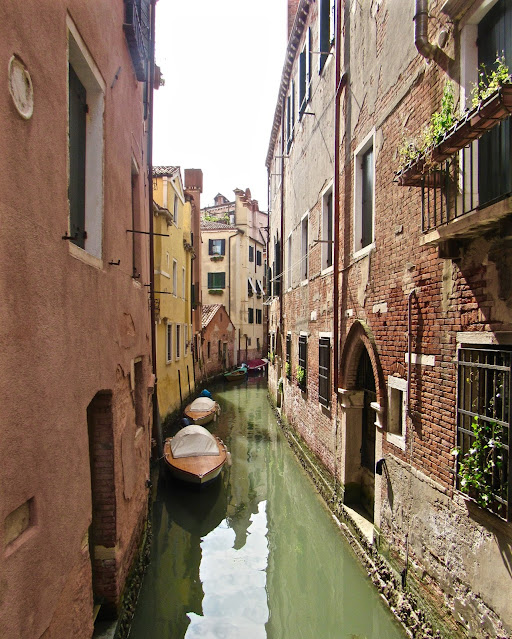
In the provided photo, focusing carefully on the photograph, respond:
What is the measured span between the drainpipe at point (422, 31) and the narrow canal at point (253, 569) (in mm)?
5393

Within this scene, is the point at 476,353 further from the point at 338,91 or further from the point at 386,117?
the point at 338,91

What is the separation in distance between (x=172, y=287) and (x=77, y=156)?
11.3m

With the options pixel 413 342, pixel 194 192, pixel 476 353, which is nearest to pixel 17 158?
pixel 476 353

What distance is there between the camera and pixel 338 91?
24.8ft

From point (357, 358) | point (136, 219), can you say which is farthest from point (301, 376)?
point (136, 219)

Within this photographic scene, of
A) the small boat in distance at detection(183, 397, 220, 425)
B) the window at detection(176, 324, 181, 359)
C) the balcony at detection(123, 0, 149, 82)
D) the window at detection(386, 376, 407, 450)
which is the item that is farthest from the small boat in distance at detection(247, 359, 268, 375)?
the balcony at detection(123, 0, 149, 82)

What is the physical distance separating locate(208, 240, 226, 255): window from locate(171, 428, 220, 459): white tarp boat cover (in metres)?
23.2

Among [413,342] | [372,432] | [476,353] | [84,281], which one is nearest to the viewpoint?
[84,281]

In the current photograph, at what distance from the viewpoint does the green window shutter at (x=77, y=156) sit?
A: 3.67 metres

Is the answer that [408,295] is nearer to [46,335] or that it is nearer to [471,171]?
[471,171]

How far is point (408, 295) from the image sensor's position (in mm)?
4969

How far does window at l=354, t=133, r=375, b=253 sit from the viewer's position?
21.6 feet

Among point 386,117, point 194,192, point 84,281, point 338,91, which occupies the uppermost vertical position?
point 194,192

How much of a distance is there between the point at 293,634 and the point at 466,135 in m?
4.97
